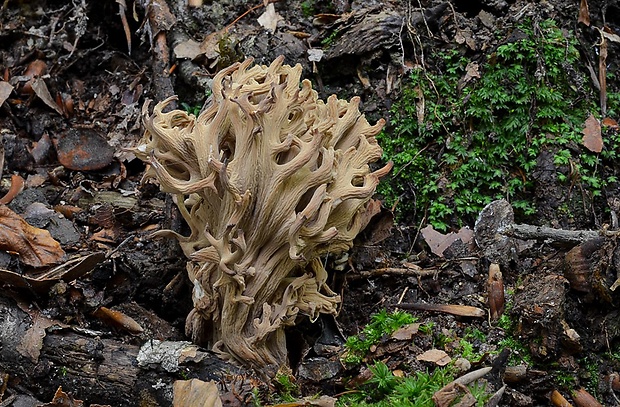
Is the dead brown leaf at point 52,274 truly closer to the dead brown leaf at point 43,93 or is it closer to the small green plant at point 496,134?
the dead brown leaf at point 43,93

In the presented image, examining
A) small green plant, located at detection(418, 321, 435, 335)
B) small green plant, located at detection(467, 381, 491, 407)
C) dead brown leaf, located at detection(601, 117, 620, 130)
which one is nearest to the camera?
small green plant, located at detection(467, 381, 491, 407)

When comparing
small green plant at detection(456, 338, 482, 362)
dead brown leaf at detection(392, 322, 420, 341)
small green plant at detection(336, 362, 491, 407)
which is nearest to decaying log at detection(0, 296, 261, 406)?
small green plant at detection(336, 362, 491, 407)

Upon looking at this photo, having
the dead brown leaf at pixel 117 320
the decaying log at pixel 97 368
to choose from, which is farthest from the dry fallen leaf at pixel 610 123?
the dead brown leaf at pixel 117 320

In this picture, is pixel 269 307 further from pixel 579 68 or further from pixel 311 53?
pixel 579 68

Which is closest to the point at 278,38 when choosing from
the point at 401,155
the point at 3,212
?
the point at 401,155

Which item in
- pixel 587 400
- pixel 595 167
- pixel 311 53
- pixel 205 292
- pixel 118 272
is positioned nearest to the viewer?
pixel 587 400

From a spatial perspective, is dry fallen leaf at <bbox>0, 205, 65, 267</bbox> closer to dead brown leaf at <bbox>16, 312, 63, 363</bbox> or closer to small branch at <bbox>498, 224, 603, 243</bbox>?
dead brown leaf at <bbox>16, 312, 63, 363</bbox>
